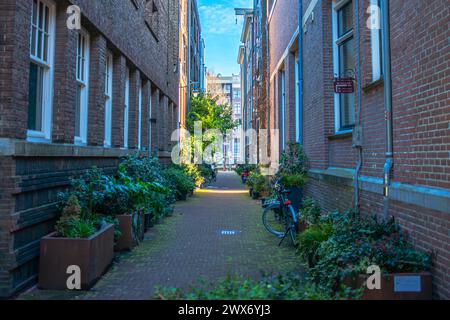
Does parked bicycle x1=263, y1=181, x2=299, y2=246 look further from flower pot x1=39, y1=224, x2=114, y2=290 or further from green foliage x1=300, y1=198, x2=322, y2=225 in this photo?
flower pot x1=39, y1=224, x2=114, y2=290

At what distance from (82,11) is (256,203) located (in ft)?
31.6

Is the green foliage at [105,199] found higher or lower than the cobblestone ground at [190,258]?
higher

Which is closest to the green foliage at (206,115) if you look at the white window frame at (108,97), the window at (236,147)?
the white window frame at (108,97)

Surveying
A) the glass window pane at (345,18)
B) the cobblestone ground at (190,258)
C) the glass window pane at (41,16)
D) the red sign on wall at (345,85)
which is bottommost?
the cobblestone ground at (190,258)

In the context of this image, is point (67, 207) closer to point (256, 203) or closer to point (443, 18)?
point (443, 18)

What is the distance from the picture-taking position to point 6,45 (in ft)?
14.3

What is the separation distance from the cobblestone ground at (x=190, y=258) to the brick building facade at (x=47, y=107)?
35.5 inches

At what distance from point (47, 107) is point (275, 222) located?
20.7ft

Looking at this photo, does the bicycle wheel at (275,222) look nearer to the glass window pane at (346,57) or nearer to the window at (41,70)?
the glass window pane at (346,57)

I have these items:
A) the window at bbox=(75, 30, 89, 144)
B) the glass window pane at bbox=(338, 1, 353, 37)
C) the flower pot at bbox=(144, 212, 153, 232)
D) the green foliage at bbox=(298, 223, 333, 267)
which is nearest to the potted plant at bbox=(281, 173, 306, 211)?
the flower pot at bbox=(144, 212, 153, 232)

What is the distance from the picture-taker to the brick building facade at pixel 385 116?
12.3 feet

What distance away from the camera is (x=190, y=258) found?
6320 mm

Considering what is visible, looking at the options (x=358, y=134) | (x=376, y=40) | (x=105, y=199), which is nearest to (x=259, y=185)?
Result: (x=105, y=199)

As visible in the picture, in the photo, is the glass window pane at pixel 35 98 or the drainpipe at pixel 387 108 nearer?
the drainpipe at pixel 387 108
